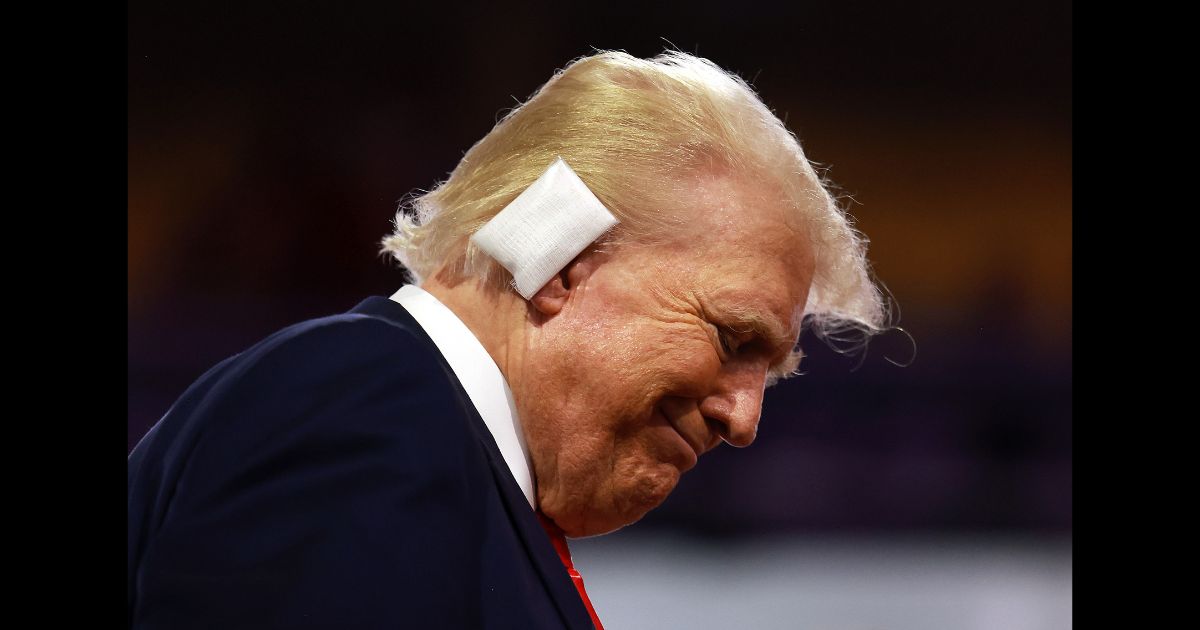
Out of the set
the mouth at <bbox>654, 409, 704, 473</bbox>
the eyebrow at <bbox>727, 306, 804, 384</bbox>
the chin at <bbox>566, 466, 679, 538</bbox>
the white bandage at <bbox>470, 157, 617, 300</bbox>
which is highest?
the white bandage at <bbox>470, 157, 617, 300</bbox>

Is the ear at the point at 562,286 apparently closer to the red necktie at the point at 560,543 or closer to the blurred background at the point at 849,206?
the red necktie at the point at 560,543

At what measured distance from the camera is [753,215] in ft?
4.31

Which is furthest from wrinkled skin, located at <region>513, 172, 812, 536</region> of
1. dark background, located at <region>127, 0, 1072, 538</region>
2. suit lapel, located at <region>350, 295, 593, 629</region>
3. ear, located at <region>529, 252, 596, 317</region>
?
dark background, located at <region>127, 0, 1072, 538</region>

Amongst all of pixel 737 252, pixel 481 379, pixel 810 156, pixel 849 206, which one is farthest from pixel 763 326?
pixel 810 156

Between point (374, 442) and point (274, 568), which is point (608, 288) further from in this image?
point (274, 568)

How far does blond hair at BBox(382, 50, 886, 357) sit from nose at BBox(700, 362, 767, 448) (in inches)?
7.2

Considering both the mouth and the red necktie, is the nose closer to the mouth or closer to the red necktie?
the mouth

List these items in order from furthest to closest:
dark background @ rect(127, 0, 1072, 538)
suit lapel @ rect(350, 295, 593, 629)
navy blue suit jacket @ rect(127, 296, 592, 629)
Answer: dark background @ rect(127, 0, 1072, 538) → suit lapel @ rect(350, 295, 593, 629) → navy blue suit jacket @ rect(127, 296, 592, 629)

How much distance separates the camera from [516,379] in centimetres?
126

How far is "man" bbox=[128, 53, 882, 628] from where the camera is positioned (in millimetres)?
961

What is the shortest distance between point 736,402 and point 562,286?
9.9 inches

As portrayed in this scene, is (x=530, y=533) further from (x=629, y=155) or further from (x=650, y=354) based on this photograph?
(x=629, y=155)

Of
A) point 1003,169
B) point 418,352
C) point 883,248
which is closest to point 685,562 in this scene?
point 883,248

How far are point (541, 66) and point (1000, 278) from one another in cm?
124
